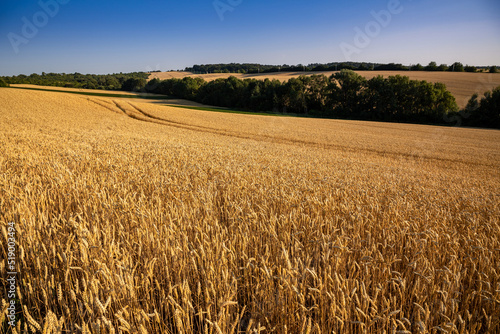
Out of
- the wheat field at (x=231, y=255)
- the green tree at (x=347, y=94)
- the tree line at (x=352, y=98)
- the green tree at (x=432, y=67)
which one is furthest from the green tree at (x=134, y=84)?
the green tree at (x=432, y=67)

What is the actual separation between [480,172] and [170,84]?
99.2 meters

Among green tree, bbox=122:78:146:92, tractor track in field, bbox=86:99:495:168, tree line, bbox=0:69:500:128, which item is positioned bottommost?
tractor track in field, bbox=86:99:495:168

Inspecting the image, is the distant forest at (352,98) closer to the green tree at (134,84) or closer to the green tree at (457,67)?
the green tree at (457,67)

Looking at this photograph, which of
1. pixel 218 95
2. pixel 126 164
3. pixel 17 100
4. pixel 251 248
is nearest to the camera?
pixel 251 248

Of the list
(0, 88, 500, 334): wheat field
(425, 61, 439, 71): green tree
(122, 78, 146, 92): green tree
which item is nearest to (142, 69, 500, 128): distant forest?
(122, 78, 146, 92): green tree

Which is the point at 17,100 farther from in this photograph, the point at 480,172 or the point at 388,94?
the point at 388,94

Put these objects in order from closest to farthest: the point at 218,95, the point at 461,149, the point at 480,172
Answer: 1. the point at 480,172
2. the point at 461,149
3. the point at 218,95

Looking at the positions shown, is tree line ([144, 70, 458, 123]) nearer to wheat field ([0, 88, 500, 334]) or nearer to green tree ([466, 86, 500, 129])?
green tree ([466, 86, 500, 129])

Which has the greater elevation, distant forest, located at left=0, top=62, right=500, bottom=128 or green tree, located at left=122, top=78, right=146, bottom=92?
green tree, located at left=122, top=78, right=146, bottom=92

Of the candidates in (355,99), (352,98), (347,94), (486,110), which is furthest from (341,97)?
(486,110)

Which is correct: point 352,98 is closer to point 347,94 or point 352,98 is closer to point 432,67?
point 347,94

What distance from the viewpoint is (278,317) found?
1.97m

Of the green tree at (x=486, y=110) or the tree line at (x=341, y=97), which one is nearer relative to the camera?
the green tree at (x=486, y=110)

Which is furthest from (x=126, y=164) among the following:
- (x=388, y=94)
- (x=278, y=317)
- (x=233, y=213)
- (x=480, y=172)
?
(x=388, y=94)
